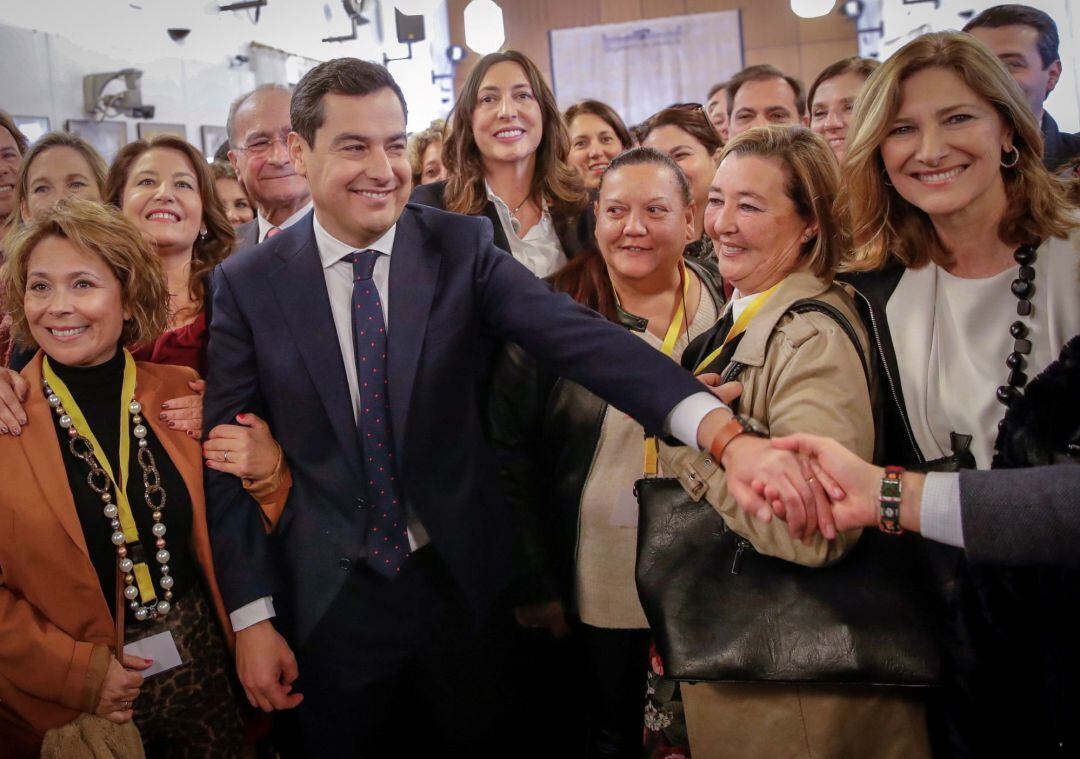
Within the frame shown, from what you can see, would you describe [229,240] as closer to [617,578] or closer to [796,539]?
[617,578]

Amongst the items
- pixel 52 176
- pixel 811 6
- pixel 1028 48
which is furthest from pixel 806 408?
pixel 811 6

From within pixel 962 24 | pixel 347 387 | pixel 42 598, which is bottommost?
pixel 42 598

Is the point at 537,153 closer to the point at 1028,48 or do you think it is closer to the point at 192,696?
the point at 1028,48

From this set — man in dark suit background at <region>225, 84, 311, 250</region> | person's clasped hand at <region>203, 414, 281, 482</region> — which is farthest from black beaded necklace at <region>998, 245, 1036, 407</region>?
man in dark suit background at <region>225, 84, 311, 250</region>

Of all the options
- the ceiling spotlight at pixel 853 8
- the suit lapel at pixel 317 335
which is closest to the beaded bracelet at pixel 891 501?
the suit lapel at pixel 317 335

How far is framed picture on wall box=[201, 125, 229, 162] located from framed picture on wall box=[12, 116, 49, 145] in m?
1.21

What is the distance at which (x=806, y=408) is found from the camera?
1526mm

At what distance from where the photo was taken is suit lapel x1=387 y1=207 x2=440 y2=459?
70.9 inches

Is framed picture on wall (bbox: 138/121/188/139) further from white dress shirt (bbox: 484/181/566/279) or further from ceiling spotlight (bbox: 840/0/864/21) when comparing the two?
ceiling spotlight (bbox: 840/0/864/21)

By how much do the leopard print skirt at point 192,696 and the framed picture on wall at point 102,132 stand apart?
2617mm

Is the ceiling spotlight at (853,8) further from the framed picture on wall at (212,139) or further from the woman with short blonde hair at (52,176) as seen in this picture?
the woman with short blonde hair at (52,176)

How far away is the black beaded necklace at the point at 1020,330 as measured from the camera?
5.24ft

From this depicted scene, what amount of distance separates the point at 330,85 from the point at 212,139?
11.4ft

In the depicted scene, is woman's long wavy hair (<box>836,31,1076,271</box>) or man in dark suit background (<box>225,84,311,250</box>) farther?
man in dark suit background (<box>225,84,311,250</box>)
